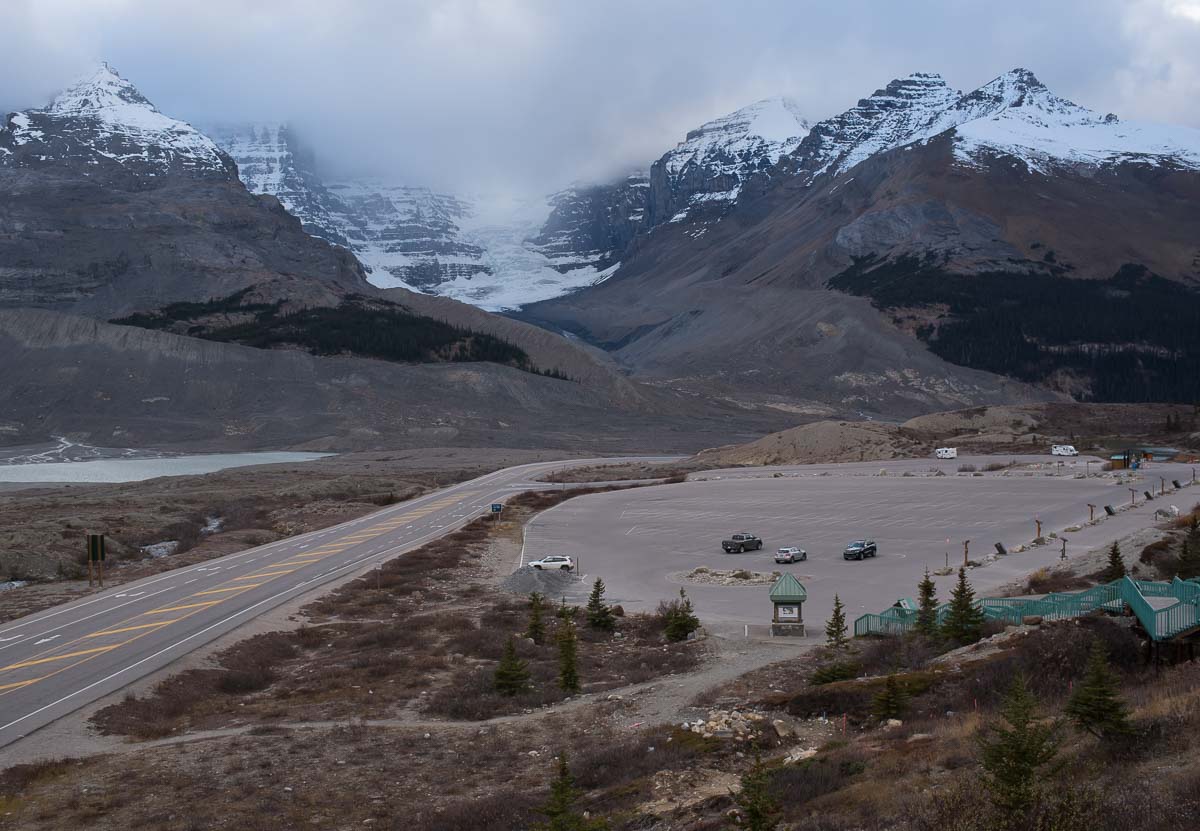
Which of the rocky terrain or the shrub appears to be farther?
the rocky terrain

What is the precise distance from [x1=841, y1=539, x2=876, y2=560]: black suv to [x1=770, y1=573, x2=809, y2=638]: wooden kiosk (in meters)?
15.7

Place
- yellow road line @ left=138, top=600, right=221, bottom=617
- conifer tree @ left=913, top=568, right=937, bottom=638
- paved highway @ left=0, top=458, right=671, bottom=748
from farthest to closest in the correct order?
1. yellow road line @ left=138, top=600, right=221, bottom=617
2. conifer tree @ left=913, top=568, right=937, bottom=638
3. paved highway @ left=0, top=458, right=671, bottom=748

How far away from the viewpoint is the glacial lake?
112 m

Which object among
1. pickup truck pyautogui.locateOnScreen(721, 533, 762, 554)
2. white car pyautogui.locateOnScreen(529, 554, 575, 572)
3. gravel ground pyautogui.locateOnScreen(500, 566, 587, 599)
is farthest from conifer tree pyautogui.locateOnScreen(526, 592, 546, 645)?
pickup truck pyautogui.locateOnScreen(721, 533, 762, 554)

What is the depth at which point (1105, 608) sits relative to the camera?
2086 centimetres

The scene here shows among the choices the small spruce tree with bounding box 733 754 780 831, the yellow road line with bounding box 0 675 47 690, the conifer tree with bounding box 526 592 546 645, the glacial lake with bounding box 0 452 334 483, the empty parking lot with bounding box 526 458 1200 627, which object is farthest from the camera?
the glacial lake with bounding box 0 452 334 483

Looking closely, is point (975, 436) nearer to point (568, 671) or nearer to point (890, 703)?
point (568, 671)

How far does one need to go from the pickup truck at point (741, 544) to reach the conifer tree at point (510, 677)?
27168 mm

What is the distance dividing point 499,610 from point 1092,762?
25826 mm

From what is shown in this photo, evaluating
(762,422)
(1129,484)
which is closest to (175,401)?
(762,422)

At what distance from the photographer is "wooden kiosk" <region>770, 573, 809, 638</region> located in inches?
1173

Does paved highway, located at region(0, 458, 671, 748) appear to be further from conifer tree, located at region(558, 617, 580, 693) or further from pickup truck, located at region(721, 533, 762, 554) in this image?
pickup truck, located at region(721, 533, 762, 554)

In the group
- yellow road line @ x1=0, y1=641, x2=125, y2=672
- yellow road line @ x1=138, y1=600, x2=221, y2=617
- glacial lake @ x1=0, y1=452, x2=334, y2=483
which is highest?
glacial lake @ x1=0, y1=452, x2=334, y2=483

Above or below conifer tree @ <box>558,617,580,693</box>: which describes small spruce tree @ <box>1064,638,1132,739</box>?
above
